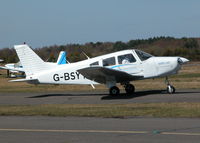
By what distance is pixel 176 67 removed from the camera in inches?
717

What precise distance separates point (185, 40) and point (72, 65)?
87.6 meters

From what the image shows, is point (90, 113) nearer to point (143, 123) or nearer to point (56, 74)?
point (143, 123)

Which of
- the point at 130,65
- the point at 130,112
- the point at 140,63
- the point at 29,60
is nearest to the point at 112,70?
the point at 130,65

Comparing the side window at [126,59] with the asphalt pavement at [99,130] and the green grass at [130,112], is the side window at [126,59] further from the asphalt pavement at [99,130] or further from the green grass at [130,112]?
the asphalt pavement at [99,130]

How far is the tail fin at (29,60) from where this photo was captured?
1977 centimetres

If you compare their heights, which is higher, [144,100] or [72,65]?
[72,65]

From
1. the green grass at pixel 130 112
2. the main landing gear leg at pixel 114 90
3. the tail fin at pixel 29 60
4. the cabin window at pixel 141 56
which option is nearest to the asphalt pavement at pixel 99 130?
the green grass at pixel 130 112

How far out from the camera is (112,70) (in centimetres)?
1738

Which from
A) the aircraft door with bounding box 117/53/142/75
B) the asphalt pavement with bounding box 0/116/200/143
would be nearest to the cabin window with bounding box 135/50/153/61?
the aircraft door with bounding box 117/53/142/75

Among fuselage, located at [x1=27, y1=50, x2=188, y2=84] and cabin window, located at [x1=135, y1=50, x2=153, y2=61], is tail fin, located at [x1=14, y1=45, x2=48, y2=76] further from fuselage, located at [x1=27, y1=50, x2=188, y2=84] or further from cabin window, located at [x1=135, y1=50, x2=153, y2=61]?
cabin window, located at [x1=135, y1=50, x2=153, y2=61]

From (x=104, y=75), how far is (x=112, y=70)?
86 cm

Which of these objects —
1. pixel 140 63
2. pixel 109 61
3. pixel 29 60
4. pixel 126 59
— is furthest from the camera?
pixel 29 60

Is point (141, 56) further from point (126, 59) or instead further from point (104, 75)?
point (104, 75)

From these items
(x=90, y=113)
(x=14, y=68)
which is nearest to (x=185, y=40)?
(x=14, y=68)
